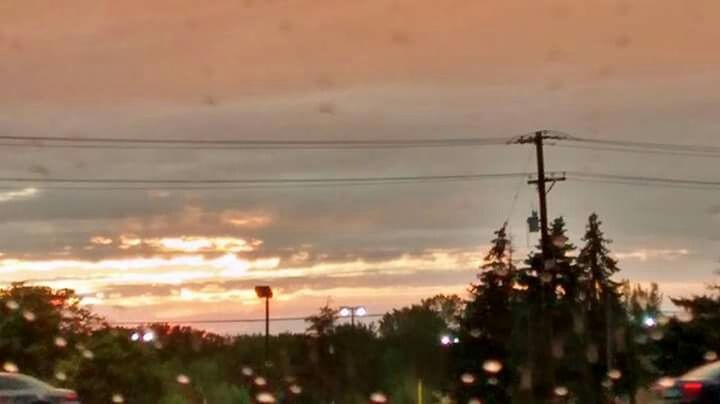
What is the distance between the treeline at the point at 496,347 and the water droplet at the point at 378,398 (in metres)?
0.14

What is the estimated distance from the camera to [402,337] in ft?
287

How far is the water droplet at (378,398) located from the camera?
75438mm

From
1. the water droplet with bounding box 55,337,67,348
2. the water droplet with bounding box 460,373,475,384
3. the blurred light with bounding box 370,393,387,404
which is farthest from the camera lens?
the blurred light with bounding box 370,393,387,404

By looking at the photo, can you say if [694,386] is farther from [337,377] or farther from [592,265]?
[337,377]

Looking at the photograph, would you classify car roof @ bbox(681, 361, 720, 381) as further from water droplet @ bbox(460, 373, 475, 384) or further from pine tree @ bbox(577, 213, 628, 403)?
water droplet @ bbox(460, 373, 475, 384)

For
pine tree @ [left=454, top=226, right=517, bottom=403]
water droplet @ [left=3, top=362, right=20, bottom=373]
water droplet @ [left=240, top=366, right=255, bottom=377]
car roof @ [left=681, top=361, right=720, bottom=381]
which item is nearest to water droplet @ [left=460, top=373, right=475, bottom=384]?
pine tree @ [left=454, top=226, right=517, bottom=403]

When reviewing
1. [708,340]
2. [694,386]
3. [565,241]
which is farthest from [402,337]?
[694,386]

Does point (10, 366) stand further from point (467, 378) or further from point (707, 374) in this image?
point (707, 374)

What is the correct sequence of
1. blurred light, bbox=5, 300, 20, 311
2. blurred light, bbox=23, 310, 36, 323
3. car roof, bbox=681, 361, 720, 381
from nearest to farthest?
1. car roof, bbox=681, 361, 720, 381
2. blurred light, bbox=23, 310, 36, 323
3. blurred light, bbox=5, 300, 20, 311

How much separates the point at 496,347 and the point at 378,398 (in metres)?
12.4

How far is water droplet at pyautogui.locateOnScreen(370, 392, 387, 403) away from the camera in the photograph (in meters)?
75.4

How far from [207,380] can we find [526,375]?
27.8m

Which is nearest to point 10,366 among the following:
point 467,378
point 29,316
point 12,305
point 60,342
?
point 29,316

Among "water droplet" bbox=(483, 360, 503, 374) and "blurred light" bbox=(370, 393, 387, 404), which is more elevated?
"water droplet" bbox=(483, 360, 503, 374)
